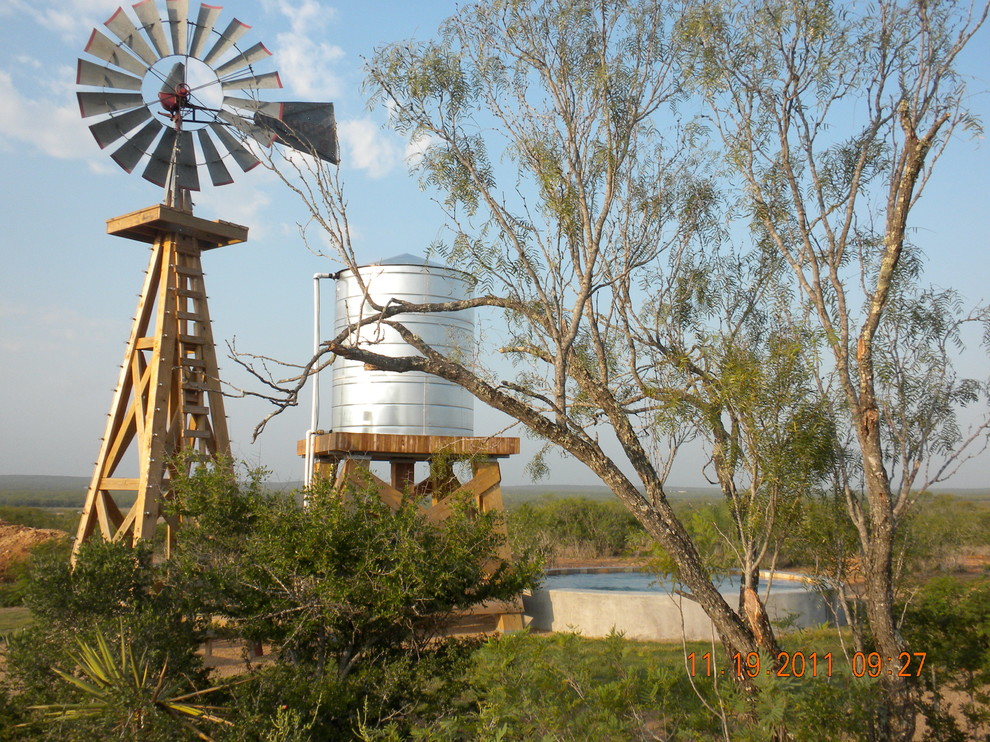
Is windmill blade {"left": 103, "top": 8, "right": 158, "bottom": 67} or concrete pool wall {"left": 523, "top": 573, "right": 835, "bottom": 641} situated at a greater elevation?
windmill blade {"left": 103, "top": 8, "right": 158, "bottom": 67}

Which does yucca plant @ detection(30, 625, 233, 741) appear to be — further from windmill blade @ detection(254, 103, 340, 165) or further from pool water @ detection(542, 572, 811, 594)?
pool water @ detection(542, 572, 811, 594)

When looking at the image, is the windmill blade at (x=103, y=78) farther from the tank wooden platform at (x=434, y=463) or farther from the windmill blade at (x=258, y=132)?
the tank wooden platform at (x=434, y=463)

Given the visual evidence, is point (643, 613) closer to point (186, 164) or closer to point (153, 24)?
point (186, 164)

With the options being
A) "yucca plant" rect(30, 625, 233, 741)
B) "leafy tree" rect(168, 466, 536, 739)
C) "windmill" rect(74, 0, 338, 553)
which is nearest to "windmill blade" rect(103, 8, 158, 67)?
"windmill" rect(74, 0, 338, 553)

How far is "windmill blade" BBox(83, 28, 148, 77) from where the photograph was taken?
8.11m

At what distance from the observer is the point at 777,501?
18.1ft

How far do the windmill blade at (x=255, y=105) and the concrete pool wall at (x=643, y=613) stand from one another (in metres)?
6.82

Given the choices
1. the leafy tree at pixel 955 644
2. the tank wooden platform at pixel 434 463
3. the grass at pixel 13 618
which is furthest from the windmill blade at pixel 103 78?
the leafy tree at pixel 955 644

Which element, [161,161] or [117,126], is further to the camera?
[161,161]

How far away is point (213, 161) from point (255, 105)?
82.5 inches

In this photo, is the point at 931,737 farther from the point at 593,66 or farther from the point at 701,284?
the point at 593,66

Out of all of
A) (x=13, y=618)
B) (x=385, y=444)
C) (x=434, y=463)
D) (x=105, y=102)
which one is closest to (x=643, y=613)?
(x=434, y=463)

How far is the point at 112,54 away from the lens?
27.1ft

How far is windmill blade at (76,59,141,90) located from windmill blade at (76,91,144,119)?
109 millimetres
